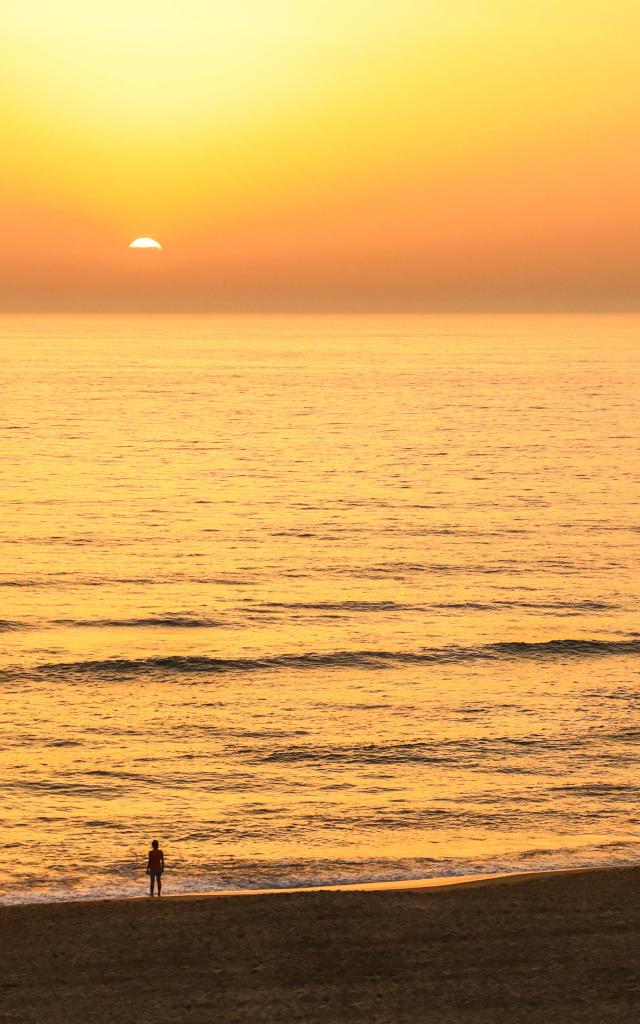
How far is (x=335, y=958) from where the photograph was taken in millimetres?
22844

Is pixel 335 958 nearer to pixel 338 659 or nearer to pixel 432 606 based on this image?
pixel 338 659

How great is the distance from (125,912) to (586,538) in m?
53.9

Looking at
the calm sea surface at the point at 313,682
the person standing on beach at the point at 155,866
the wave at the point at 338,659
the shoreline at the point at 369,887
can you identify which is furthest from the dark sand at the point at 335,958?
the wave at the point at 338,659

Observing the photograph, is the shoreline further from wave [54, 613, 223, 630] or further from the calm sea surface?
wave [54, 613, 223, 630]

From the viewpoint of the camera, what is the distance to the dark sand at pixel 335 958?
20812 millimetres

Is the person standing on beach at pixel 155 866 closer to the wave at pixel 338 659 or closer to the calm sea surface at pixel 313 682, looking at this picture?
the calm sea surface at pixel 313 682

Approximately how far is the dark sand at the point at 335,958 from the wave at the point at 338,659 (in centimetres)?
2073

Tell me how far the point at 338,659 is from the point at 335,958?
25749 mm

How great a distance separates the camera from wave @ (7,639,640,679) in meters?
46.9

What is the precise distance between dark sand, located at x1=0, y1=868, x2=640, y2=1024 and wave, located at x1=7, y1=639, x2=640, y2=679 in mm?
20728

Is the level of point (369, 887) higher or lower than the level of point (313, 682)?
lower

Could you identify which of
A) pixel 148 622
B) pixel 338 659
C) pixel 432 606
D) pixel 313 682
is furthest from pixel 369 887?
pixel 432 606

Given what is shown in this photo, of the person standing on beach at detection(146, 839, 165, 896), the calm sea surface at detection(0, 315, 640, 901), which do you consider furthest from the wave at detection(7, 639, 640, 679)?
the person standing on beach at detection(146, 839, 165, 896)

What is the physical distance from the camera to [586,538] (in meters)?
74.9
